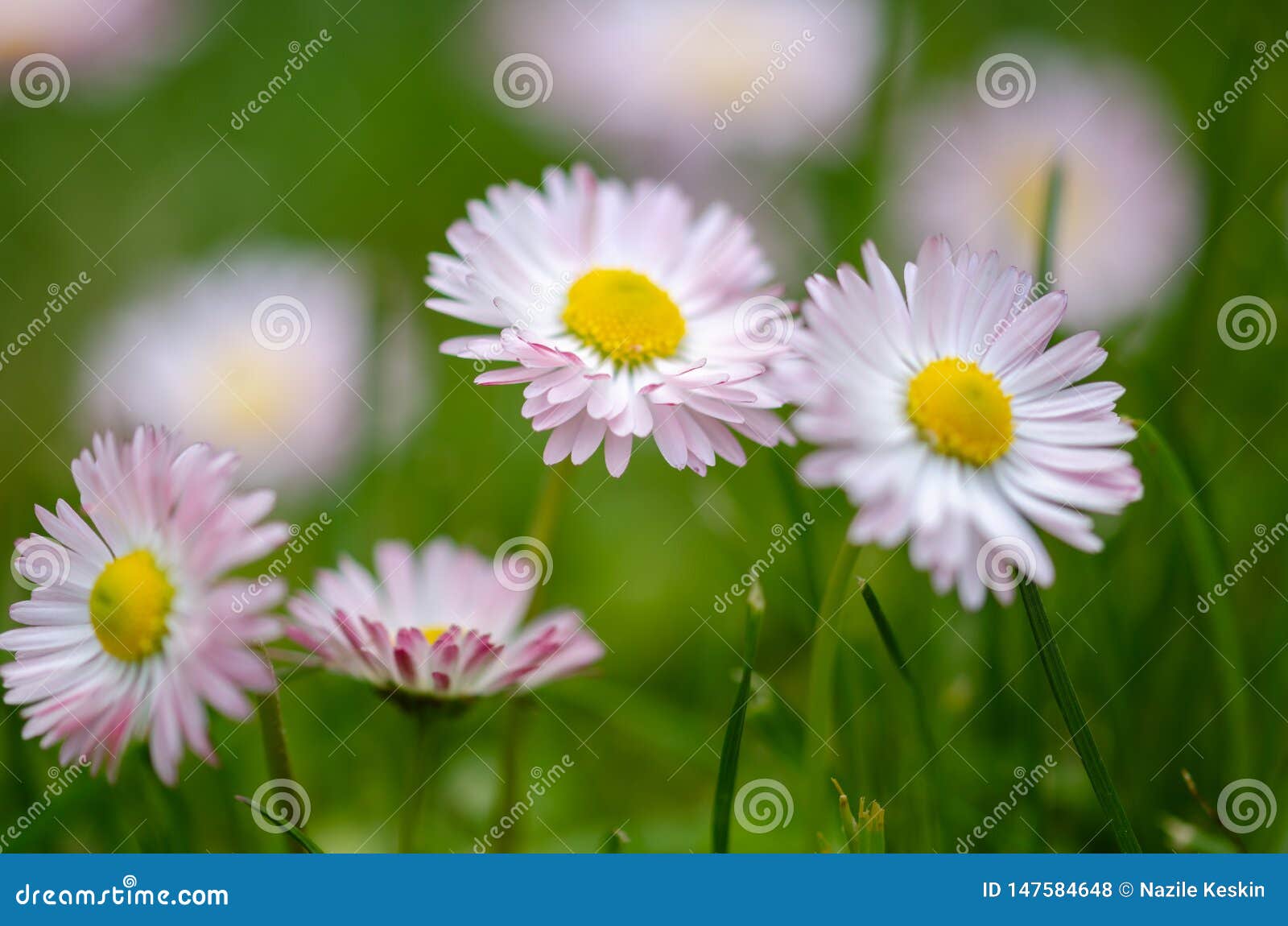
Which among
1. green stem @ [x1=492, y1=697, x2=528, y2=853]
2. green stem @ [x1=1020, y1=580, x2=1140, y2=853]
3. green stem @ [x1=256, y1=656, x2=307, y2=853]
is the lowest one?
green stem @ [x1=256, y1=656, x2=307, y2=853]

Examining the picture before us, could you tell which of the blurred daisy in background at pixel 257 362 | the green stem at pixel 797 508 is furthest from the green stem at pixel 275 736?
the blurred daisy in background at pixel 257 362

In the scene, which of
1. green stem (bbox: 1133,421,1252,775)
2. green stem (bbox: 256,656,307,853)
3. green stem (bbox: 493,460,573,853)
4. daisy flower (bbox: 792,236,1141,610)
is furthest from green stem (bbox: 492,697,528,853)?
green stem (bbox: 1133,421,1252,775)

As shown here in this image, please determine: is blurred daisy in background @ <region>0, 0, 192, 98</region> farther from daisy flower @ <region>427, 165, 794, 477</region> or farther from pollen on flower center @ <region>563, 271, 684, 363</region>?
pollen on flower center @ <region>563, 271, 684, 363</region>

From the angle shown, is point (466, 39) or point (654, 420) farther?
point (466, 39)

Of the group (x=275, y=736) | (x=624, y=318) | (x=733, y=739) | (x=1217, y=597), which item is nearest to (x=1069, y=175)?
(x=1217, y=597)

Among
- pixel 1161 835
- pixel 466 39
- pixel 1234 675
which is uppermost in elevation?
pixel 466 39

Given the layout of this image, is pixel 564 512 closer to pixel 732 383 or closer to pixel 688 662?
pixel 688 662

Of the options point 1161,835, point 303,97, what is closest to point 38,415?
point 303,97

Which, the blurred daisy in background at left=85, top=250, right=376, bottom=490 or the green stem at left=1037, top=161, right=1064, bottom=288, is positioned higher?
the green stem at left=1037, top=161, right=1064, bottom=288
